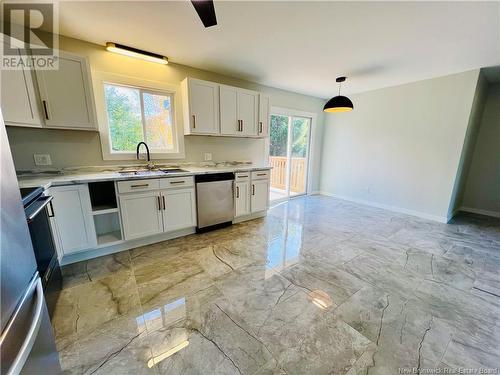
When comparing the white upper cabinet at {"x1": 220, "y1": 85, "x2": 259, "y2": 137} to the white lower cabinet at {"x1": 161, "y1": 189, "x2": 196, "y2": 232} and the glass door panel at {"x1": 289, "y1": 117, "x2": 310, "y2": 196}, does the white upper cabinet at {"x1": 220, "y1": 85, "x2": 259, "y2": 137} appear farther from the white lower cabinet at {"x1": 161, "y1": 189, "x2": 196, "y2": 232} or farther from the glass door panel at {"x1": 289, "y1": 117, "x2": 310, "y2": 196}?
the glass door panel at {"x1": 289, "y1": 117, "x2": 310, "y2": 196}

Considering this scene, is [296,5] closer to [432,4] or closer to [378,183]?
[432,4]

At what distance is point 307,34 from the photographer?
7.29 ft

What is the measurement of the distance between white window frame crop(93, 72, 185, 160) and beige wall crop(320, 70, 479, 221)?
385 centimetres

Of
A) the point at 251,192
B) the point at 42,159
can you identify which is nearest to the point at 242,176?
the point at 251,192

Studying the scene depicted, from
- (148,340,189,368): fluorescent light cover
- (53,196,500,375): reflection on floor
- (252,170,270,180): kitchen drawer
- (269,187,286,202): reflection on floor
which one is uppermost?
(252,170,270,180): kitchen drawer

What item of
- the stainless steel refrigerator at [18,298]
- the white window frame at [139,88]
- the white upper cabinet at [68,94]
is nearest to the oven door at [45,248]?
the stainless steel refrigerator at [18,298]

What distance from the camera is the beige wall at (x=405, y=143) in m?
3.42

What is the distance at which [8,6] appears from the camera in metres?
1.81

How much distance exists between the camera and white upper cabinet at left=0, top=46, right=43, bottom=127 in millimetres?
1862

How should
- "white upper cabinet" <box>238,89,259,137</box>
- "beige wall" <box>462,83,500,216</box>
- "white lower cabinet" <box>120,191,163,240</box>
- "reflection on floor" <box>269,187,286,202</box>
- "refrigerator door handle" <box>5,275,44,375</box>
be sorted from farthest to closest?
"reflection on floor" <box>269,187,286,202</box>, "beige wall" <box>462,83,500,216</box>, "white upper cabinet" <box>238,89,259,137</box>, "white lower cabinet" <box>120,191,163,240</box>, "refrigerator door handle" <box>5,275,44,375</box>

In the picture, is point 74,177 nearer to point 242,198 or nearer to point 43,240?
point 43,240

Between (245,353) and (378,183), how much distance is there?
440cm

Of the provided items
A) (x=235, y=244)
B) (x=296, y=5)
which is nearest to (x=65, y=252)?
(x=235, y=244)

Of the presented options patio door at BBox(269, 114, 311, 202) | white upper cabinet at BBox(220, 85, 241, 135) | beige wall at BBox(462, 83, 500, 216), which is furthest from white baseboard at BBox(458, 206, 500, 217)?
white upper cabinet at BBox(220, 85, 241, 135)
